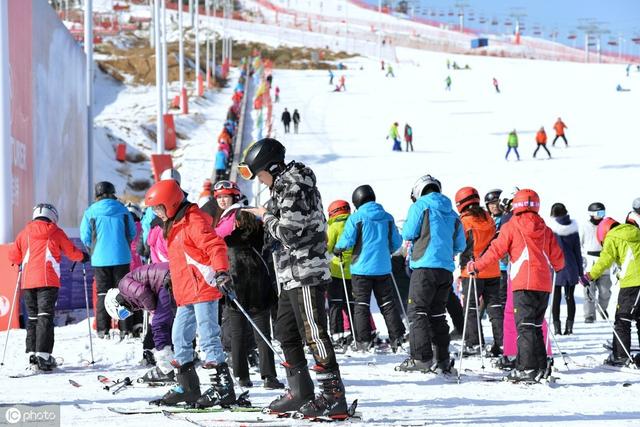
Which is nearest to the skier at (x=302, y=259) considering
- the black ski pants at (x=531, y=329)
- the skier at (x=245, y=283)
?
the skier at (x=245, y=283)

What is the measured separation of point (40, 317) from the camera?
29.9ft

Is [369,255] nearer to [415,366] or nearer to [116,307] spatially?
[415,366]

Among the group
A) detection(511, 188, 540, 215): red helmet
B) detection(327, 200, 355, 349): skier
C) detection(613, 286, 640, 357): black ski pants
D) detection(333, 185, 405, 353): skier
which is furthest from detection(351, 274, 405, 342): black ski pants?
detection(511, 188, 540, 215): red helmet

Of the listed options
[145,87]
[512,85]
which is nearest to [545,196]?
[512,85]

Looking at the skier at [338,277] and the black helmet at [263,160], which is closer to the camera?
the black helmet at [263,160]

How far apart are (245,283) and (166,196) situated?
1380 mm

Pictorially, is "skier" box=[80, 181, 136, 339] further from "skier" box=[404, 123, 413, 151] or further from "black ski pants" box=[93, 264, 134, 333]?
"skier" box=[404, 123, 413, 151]

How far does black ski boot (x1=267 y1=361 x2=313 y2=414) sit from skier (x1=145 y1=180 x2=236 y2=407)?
1.38ft

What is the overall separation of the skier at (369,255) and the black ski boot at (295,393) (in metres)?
3.57

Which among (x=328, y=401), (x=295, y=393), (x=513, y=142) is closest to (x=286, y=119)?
(x=513, y=142)

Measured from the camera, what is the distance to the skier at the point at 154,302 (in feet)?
24.9

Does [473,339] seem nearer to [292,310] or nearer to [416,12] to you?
[292,310]

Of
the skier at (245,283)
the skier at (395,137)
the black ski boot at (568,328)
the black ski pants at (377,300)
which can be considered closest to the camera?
the skier at (245,283)

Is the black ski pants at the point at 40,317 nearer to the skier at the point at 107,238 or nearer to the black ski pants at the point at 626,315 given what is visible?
the skier at the point at 107,238
